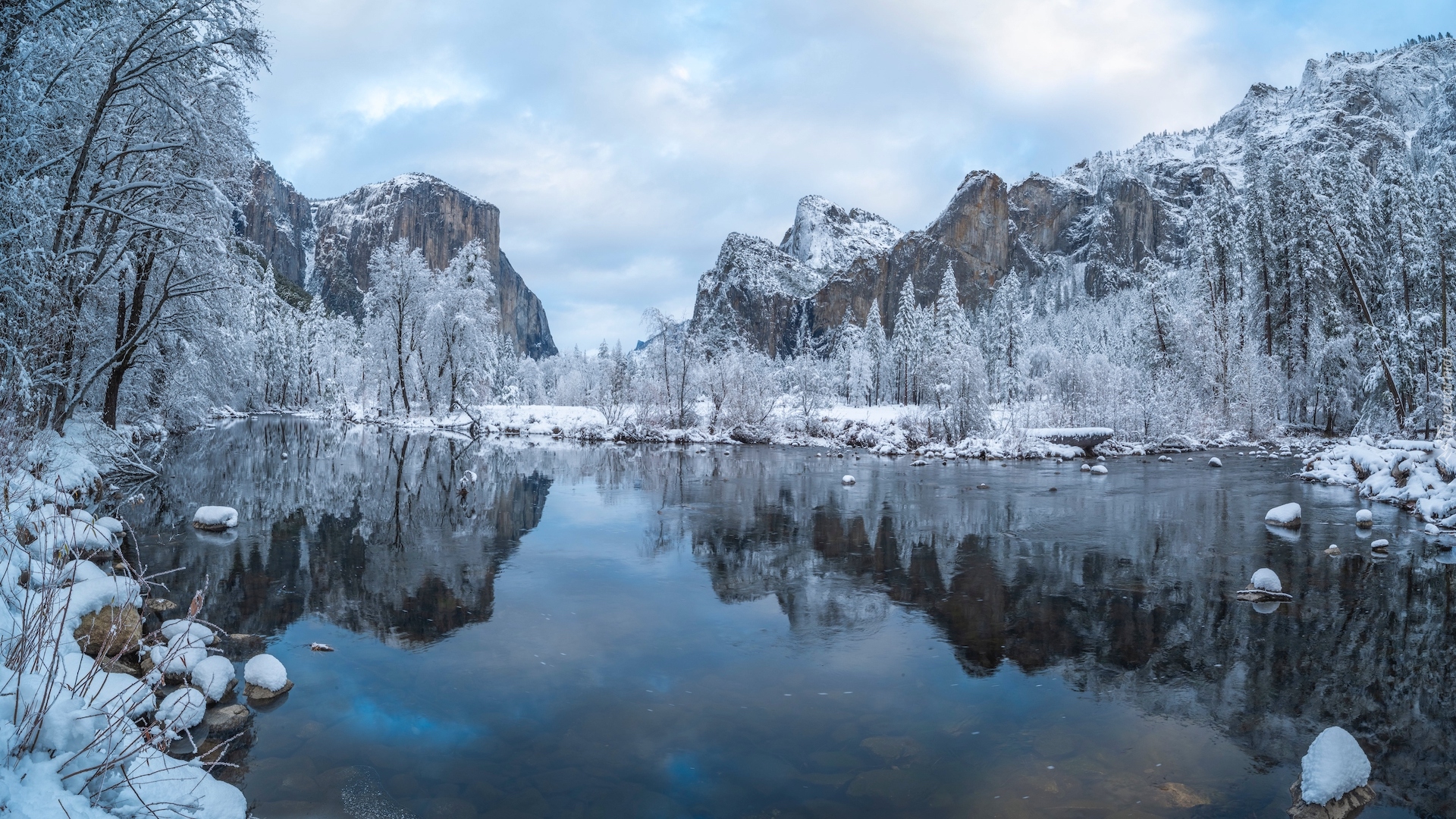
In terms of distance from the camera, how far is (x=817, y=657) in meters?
7.13

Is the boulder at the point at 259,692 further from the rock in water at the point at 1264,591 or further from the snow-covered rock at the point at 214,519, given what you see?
the rock in water at the point at 1264,591

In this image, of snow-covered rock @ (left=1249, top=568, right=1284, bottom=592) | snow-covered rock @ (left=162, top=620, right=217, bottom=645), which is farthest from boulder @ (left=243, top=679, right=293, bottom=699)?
snow-covered rock @ (left=1249, top=568, right=1284, bottom=592)

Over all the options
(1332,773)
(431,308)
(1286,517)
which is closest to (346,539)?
(1332,773)

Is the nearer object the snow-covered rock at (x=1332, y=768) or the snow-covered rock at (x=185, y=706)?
the snow-covered rock at (x=1332, y=768)

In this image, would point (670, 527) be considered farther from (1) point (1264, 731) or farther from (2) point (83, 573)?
(1) point (1264, 731)

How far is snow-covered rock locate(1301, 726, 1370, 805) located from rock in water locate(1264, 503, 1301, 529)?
10.5 m

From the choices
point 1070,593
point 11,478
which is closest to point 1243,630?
point 1070,593

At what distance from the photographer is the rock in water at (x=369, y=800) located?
4406 mm

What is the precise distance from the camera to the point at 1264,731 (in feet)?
18.0

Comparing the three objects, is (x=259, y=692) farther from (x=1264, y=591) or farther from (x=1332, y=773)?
(x=1264, y=591)

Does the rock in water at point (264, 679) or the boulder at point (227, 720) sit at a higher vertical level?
the rock in water at point (264, 679)

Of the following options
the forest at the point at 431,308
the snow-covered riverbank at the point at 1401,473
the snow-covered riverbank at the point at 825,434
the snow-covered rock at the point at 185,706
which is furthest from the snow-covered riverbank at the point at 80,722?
the snow-covered riverbank at the point at 825,434

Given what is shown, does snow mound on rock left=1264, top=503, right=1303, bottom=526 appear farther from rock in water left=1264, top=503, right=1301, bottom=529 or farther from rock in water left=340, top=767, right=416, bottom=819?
rock in water left=340, top=767, right=416, bottom=819

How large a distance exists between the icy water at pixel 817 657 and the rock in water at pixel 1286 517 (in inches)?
15.0
